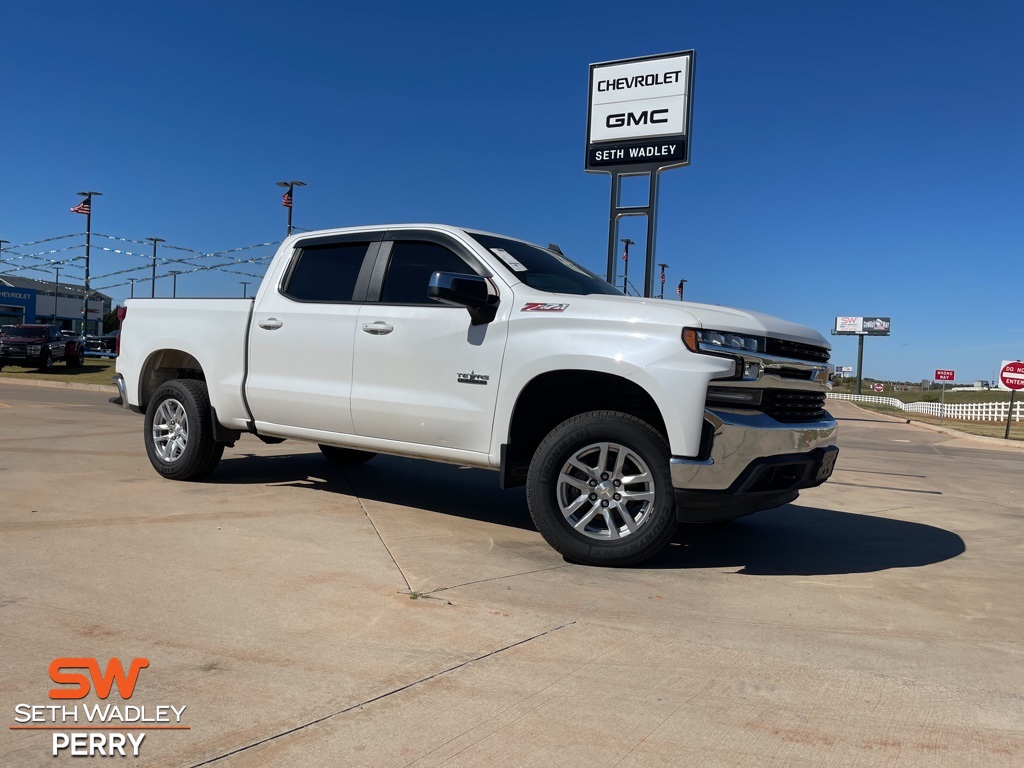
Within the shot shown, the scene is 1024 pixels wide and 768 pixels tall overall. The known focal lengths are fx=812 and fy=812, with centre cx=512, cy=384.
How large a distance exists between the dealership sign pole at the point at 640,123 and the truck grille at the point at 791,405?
40.6ft

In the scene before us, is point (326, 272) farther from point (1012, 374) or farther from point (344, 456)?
point (1012, 374)

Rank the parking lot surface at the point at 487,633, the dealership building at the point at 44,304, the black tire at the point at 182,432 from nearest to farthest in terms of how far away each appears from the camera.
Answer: the parking lot surface at the point at 487,633, the black tire at the point at 182,432, the dealership building at the point at 44,304

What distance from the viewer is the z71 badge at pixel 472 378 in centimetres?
504

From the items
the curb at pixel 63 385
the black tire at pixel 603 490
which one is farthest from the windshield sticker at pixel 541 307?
→ the curb at pixel 63 385

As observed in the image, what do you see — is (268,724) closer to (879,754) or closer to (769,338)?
(879,754)

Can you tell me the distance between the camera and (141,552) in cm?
443

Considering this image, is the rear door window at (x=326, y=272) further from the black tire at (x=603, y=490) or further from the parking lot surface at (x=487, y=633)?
the black tire at (x=603, y=490)

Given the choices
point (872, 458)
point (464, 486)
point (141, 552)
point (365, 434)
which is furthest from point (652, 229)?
point (141, 552)

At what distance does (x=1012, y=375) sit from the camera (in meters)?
22.9

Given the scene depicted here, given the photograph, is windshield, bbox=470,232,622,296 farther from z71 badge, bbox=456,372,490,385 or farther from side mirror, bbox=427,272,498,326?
z71 badge, bbox=456,372,490,385

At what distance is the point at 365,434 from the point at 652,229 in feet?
43.2

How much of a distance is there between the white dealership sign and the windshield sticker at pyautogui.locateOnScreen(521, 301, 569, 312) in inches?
538

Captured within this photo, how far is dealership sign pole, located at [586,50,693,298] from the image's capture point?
17531 millimetres

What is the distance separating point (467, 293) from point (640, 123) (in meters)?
14.7
